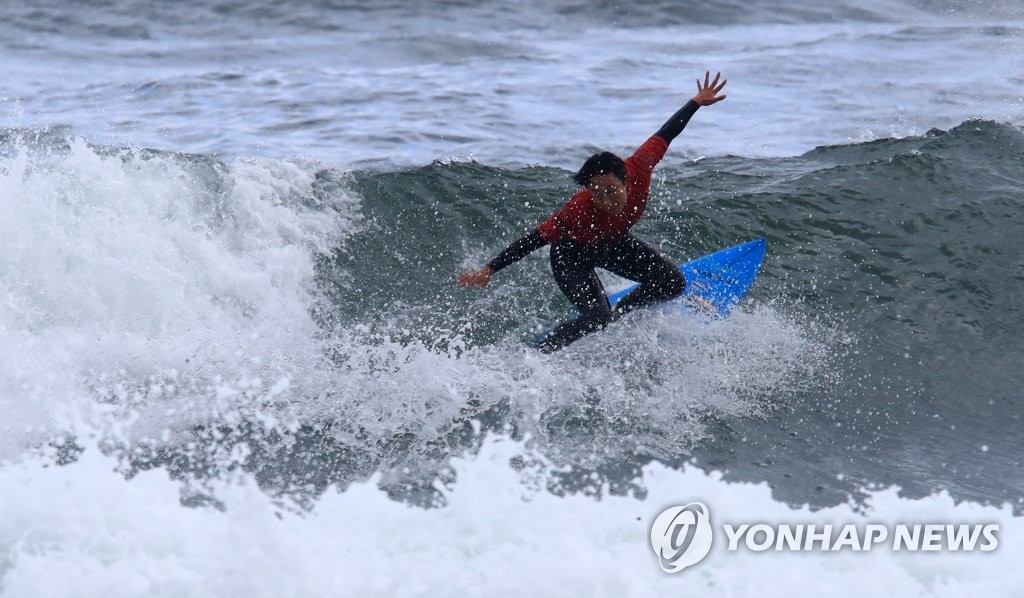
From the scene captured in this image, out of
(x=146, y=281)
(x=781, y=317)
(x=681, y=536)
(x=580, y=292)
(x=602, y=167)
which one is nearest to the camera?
(x=681, y=536)

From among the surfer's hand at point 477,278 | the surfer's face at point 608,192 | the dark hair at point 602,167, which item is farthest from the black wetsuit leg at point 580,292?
the dark hair at point 602,167

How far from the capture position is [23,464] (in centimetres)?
470

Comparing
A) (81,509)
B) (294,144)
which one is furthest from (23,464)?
(294,144)

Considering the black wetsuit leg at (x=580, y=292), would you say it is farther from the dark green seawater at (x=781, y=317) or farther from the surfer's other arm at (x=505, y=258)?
the surfer's other arm at (x=505, y=258)

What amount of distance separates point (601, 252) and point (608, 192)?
0.60 metres

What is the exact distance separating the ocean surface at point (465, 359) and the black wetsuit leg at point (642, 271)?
118 mm

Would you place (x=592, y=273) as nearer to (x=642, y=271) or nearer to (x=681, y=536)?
(x=642, y=271)

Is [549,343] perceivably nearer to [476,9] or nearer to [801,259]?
[801,259]

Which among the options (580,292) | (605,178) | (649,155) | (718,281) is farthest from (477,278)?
(718,281)

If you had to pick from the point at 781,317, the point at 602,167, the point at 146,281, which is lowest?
the point at 781,317

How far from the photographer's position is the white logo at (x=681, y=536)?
Answer: 3.96 meters

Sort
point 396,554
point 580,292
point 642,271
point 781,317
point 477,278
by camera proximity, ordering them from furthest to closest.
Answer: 1. point 781,317
2. point 642,271
3. point 580,292
4. point 477,278
5. point 396,554

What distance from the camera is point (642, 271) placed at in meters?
6.31

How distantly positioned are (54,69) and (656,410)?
12.2 meters
